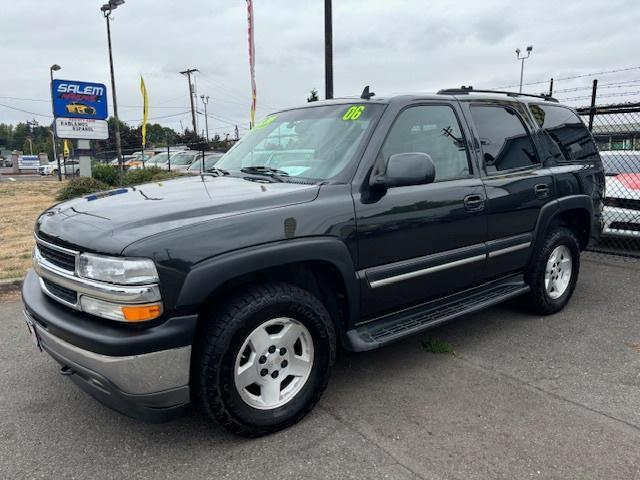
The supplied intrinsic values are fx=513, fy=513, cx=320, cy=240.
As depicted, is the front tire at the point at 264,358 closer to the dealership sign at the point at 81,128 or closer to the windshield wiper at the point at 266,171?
the windshield wiper at the point at 266,171

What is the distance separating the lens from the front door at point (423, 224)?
313 cm

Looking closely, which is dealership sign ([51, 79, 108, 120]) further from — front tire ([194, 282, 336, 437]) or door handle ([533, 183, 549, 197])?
front tire ([194, 282, 336, 437])

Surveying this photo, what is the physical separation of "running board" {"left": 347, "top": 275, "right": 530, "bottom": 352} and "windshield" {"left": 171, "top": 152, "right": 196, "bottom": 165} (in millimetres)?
20014

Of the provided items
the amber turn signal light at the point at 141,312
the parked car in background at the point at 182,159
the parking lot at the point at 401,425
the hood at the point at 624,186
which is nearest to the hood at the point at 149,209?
the amber turn signal light at the point at 141,312

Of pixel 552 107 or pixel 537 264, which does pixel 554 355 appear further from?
pixel 552 107

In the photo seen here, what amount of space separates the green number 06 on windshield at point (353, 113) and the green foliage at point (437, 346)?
6.08ft

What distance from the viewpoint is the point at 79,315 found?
2566 mm

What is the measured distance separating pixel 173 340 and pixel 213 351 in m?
0.21

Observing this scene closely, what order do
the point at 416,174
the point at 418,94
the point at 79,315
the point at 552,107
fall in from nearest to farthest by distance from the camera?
the point at 79,315
the point at 416,174
the point at 418,94
the point at 552,107

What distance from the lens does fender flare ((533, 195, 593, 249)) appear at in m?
4.36

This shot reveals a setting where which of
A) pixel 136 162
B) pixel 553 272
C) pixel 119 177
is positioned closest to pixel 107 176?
pixel 119 177

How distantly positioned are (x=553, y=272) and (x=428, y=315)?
185cm

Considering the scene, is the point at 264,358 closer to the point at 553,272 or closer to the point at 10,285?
the point at 553,272

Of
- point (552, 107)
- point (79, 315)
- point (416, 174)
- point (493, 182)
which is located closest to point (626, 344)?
point (493, 182)
